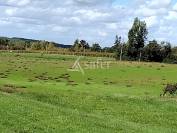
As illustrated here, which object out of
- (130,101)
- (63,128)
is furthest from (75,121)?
(130,101)

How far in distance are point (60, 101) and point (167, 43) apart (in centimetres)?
9983

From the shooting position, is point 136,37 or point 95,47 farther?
point 95,47

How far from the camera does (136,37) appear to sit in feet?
424

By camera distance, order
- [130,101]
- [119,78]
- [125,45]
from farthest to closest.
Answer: [125,45], [119,78], [130,101]

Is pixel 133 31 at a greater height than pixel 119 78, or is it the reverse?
pixel 133 31

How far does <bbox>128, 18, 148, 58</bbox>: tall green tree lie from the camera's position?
124 metres

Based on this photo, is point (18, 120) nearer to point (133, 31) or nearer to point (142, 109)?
point (142, 109)

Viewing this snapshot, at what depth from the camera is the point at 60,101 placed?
96.0 feet

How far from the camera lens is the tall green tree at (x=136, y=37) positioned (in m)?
124

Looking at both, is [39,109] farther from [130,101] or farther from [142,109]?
[130,101]

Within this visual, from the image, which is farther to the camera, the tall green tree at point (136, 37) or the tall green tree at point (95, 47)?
the tall green tree at point (95, 47)

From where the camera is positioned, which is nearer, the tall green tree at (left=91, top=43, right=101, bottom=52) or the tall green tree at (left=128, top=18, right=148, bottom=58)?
the tall green tree at (left=128, top=18, right=148, bottom=58)

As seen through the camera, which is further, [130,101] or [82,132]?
[130,101]

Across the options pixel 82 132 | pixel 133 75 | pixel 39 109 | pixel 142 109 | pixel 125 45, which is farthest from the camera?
pixel 125 45
